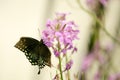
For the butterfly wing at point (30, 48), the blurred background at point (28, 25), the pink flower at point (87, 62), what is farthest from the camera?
the pink flower at point (87, 62)

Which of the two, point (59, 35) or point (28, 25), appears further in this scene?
point (28, 25)

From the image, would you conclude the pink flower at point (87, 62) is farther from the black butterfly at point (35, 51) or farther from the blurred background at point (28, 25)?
the black butterfly at point (35, 51)

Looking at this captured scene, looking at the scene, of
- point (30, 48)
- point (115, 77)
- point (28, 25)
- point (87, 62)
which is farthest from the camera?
point (87, 62)

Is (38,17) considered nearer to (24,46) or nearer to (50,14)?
(50,14)

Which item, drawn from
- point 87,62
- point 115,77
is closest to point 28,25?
point 87,62

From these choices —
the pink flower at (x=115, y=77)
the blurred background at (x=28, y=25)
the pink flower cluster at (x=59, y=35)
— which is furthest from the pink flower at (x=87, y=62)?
the pink flower cluster at (x=59, y=35)

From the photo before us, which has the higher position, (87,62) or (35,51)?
(35,51)

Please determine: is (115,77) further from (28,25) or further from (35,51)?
(35,51)
